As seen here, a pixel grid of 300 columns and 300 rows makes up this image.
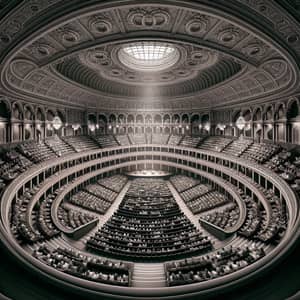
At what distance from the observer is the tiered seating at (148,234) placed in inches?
616

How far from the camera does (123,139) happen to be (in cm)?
4331

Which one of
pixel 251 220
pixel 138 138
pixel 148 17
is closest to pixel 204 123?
pixel 138 138

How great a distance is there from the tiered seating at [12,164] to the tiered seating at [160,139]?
26.3 metres

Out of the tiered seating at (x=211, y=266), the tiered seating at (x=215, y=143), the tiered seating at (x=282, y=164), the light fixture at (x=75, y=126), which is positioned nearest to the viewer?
the tiered seating at (x=211, y=266)

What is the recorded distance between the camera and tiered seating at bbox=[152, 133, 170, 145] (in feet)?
143

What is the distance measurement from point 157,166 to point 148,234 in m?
24.8

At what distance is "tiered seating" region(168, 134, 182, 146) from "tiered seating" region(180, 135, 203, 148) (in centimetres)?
106

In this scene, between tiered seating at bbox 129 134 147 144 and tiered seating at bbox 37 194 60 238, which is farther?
tiered seating at bbox 129 134 147 144

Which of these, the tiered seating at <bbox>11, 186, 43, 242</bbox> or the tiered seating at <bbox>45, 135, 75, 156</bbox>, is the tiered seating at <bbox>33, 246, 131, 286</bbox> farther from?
the tiered seating at <bbox>45, 135, 75, 156</bbox>

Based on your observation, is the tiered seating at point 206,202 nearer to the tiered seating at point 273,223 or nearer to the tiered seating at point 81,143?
the tiered seating at point 273,223

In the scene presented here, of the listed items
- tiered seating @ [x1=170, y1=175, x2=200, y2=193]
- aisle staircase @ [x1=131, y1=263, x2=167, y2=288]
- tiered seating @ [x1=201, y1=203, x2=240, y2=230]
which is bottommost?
aisle staircase @ [x1=131, y1=263, x2=167, y2=288]

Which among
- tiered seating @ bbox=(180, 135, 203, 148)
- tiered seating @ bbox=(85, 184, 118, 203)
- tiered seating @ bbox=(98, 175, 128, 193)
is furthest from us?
tiered seating @ bbox=(180, 135, 203, 148)

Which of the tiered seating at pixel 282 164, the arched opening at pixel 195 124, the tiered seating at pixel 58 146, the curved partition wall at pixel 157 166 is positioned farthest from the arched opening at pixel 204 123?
the tiered seating at pixel 58 146

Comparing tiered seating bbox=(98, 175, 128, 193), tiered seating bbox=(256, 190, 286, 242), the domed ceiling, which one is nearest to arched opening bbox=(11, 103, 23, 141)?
the domed ceiling
